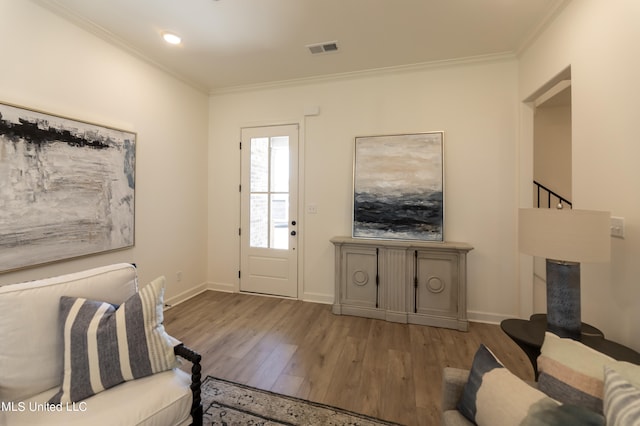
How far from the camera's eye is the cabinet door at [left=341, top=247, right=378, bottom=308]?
322 centimetres

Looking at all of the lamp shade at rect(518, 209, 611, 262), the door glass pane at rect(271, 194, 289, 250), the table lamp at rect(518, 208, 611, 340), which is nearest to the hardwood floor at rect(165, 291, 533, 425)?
the door glass pane at rect(271, 194, 289, 250)

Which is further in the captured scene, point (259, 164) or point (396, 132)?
point (259, 164)

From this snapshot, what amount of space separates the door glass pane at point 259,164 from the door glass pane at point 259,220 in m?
0.14

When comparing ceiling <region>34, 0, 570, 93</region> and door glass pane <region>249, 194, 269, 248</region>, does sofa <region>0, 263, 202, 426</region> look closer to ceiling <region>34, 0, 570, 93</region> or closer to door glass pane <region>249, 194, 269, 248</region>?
ceiling <region>34, 0, 570, 93</region>

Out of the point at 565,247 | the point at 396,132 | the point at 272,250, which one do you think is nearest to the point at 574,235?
the point at 565,247

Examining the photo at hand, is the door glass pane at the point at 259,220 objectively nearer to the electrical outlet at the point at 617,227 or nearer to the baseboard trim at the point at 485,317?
the baseboard trim at the point at 485,317

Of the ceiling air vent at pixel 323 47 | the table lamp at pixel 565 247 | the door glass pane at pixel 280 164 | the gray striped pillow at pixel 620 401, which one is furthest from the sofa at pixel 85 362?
the ceiling air vent at pixel 323 47

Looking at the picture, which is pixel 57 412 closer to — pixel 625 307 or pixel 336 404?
pixel 336 404

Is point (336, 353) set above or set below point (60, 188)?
below

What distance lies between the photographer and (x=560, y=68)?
2.24 meters

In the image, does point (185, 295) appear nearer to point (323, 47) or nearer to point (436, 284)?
point (436, 284)

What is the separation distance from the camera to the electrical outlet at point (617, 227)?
62.7 inches

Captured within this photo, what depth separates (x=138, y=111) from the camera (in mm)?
3033

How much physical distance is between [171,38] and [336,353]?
3373 mm
